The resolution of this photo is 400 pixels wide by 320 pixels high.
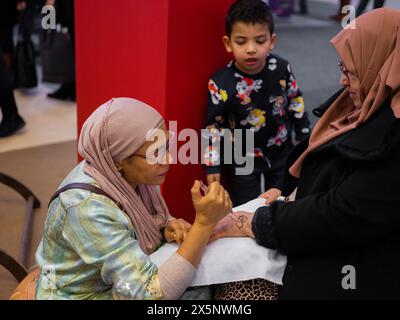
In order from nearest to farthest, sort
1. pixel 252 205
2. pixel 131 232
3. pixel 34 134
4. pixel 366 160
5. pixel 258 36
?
pixel 366 160
pixel 131 232
pixel 252 205
pixel 258 36
pixel 34 134

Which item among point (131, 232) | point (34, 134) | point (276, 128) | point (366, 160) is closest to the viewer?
point (366, 160)

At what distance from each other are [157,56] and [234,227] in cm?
91

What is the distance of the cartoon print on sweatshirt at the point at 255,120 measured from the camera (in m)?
2.65

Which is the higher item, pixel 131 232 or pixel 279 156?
pixel 131 232

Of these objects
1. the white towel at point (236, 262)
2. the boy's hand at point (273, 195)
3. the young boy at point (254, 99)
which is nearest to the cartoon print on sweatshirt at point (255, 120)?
the young boy at point (254, 99)

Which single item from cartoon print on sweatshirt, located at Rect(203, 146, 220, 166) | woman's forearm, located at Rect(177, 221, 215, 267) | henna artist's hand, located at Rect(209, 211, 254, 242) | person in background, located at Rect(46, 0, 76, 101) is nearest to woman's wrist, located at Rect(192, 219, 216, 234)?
woman's forearm, located at Rect(177, 221, 215, 267)

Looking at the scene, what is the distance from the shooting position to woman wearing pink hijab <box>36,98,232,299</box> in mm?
1566

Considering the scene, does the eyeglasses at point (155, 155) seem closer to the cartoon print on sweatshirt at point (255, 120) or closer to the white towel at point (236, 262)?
the white towel at point (236, 262)

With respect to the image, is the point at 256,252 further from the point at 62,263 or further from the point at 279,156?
the point at 279,156

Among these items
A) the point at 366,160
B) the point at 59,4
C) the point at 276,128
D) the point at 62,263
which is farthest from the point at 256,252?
the point at 59,4

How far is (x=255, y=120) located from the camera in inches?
105

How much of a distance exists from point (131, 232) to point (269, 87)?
1.20 meters

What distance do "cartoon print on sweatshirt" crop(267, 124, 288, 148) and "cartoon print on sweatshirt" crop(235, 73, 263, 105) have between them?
0.75ft
